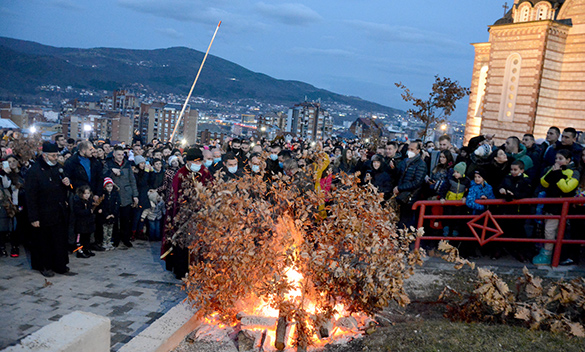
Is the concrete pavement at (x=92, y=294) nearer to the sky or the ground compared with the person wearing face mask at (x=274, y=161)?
nearer to the ground

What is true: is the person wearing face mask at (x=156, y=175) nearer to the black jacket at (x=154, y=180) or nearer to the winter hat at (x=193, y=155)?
the black jacket at (x=154, y=180)

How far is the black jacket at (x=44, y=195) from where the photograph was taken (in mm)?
6672

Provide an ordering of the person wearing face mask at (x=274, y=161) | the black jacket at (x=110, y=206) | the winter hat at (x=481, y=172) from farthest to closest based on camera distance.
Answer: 1. the person wearing face mask at (x=274, y=161)
2. the black jacket at (x=110, y=206)
3. the winter hat at (x=481, y=172)

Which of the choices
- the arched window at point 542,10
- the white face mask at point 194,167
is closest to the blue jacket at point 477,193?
the white face mask at point 194,167

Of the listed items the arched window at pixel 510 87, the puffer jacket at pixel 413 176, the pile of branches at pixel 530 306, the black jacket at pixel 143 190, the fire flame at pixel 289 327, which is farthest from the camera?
the arched window at pixel 510 87

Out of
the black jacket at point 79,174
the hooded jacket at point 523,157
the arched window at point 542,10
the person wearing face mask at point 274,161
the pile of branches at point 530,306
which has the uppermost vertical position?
the arched window at point 542,10

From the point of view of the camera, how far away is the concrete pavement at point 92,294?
516 centimetres

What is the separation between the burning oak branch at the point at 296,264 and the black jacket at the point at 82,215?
13.0 ft

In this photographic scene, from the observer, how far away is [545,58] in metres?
15.3

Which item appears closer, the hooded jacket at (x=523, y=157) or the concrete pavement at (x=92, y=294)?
the concrete pavement at (x=92, y=294)

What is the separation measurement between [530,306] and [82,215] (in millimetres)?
7405

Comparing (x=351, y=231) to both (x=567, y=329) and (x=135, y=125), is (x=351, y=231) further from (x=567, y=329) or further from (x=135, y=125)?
(x=135, y=125)

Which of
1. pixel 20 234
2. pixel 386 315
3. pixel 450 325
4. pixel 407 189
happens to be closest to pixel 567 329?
pixel 450 325

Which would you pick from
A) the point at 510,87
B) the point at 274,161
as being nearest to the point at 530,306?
the point at 274,161
